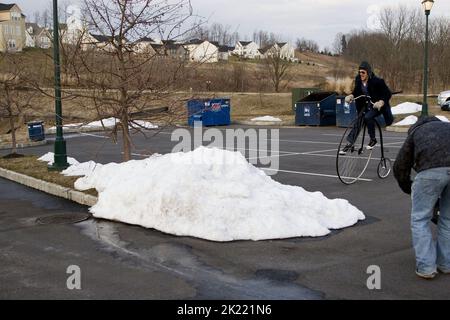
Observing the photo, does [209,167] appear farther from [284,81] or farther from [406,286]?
[284,81]

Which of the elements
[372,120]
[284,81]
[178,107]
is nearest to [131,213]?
[178,107]

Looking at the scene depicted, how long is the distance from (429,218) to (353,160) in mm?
6534

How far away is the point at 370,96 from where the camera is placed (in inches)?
402

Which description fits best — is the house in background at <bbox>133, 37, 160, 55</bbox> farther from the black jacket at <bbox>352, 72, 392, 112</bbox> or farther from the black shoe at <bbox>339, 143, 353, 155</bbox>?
the black jacket at <bbox>352, 72, 392, 112</bbox>

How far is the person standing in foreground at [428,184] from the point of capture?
5.13m

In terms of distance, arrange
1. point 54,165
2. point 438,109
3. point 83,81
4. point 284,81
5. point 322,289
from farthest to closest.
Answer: point 284,81 → point 438,109 → point 54,165 → point 83,81 → point 322,289

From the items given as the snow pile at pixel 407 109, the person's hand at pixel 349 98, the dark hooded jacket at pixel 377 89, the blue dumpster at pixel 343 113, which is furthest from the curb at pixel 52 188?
the snow pile at pixel 407 109

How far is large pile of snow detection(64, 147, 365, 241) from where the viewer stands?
22.6 feet

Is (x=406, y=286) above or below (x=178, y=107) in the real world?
below

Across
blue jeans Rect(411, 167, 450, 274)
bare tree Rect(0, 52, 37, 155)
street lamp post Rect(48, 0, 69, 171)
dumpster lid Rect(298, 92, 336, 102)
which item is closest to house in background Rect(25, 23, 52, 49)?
bare tree Rect(0, 52, 37, 155)

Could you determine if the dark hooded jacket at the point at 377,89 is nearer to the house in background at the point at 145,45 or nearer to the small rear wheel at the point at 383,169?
the small rear wheel at the point at 383,169

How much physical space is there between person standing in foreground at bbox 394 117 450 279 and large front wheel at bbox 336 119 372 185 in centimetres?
443
